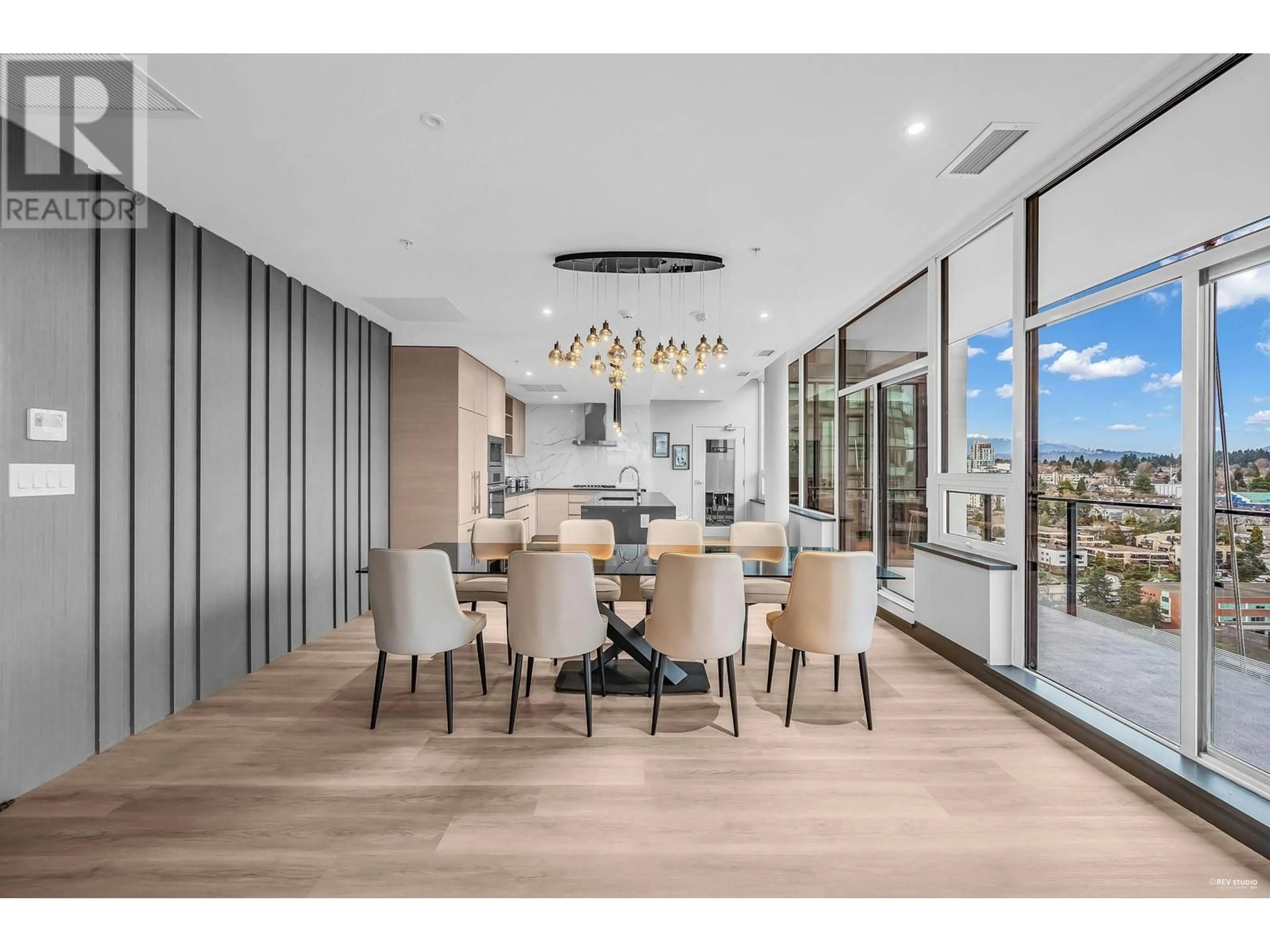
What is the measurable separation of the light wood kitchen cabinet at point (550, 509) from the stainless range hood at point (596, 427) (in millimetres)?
1009

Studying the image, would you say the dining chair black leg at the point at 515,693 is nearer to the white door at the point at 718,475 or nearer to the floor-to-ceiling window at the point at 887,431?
the floor-to-ceiling window at the point at 887,431

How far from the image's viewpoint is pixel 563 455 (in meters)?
11.5

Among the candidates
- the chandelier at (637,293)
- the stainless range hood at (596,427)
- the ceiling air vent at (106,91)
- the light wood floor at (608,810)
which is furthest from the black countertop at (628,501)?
the ceiling air vent at (106,91)

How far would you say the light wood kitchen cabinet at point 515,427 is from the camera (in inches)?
389

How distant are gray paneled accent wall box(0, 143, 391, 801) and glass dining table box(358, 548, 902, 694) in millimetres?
890

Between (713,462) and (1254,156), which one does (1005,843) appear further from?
(713,462)

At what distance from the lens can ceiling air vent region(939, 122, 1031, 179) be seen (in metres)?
2.38

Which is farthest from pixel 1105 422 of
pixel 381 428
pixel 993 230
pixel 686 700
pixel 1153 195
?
pixel 381 428

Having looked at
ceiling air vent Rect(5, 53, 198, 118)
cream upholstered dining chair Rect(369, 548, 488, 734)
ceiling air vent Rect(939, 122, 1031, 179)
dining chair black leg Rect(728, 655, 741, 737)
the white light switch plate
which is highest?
ceiling air vent Rect(939, 122, 1031, 179)

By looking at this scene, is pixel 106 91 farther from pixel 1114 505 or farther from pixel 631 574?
pixel 1114 505

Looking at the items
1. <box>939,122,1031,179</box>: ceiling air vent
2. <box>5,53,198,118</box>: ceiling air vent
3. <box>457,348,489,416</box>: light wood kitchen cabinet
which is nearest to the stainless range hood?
<box>457,348,489,416</box>: light wood kitchen cabinet

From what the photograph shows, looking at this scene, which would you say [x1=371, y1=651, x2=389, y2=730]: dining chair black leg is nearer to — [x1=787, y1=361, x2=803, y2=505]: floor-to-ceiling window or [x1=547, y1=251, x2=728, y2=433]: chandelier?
[x1=547, y1=251, x2=728, y2=433]: chandelier

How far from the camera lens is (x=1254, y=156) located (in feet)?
6.73
